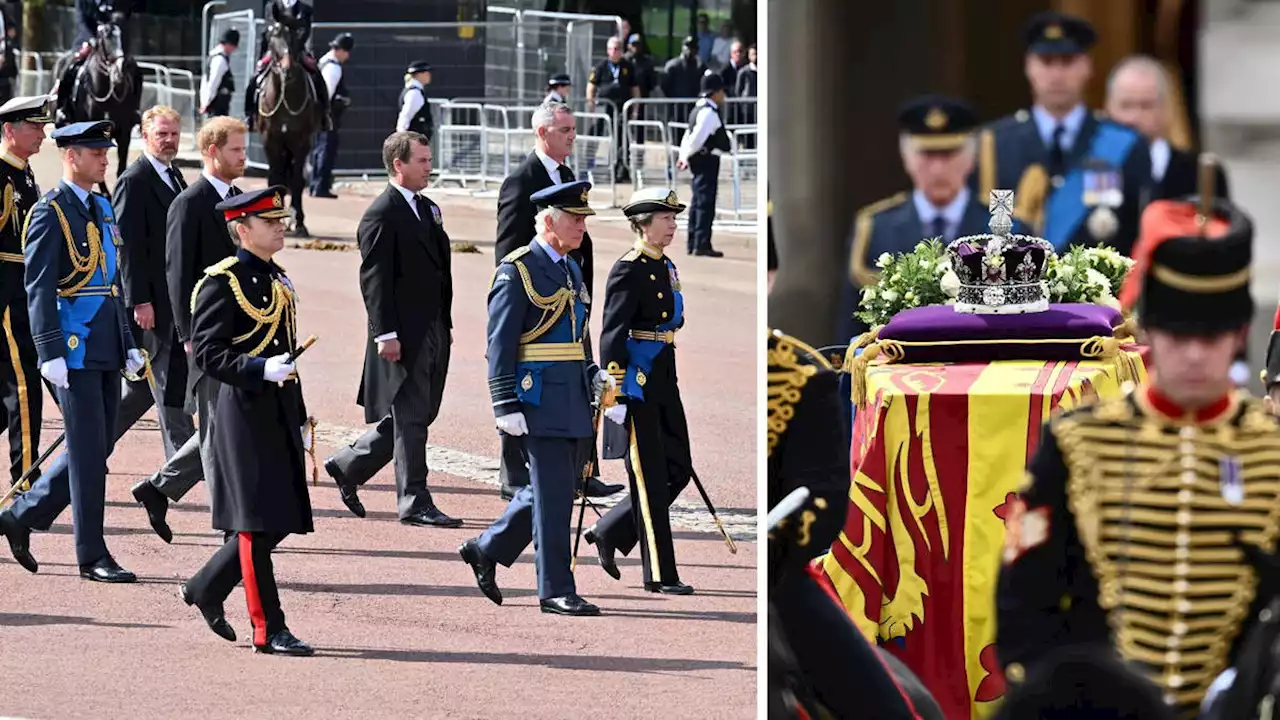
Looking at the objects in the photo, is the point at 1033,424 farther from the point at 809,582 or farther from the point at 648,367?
the point at 648,367

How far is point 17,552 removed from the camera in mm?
8609

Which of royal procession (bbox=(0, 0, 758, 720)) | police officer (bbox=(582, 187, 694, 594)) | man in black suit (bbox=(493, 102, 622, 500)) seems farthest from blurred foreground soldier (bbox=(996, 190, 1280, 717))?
man in black suit (bbox=(493, 102, 622, 500))

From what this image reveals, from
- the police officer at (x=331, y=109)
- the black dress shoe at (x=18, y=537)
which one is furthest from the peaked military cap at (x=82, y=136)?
the police officer at (x=331, y=109)

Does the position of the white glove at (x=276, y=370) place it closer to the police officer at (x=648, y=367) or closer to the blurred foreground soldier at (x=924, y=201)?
the police officer at (x=648, y=367)

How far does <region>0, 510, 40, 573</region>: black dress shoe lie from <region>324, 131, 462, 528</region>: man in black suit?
132 centimetres

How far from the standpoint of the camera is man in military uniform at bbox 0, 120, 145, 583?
26.9 feet

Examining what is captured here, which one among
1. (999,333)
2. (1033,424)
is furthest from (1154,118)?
(999,333)

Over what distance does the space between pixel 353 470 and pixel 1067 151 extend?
4.84m

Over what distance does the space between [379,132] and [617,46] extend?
1683 millimetres

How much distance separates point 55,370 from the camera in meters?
8.16

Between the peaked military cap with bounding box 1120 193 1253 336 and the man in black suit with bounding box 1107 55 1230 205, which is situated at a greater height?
the man in black suit with bounding box 1107 55 1230 205

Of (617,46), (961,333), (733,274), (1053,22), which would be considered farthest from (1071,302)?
(617,46)

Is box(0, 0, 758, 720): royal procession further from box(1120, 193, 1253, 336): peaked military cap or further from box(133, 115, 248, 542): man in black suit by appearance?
box(1120, 193, 1253, 336): peaked military cap

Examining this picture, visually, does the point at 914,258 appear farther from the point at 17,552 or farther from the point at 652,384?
the point at 17,552
